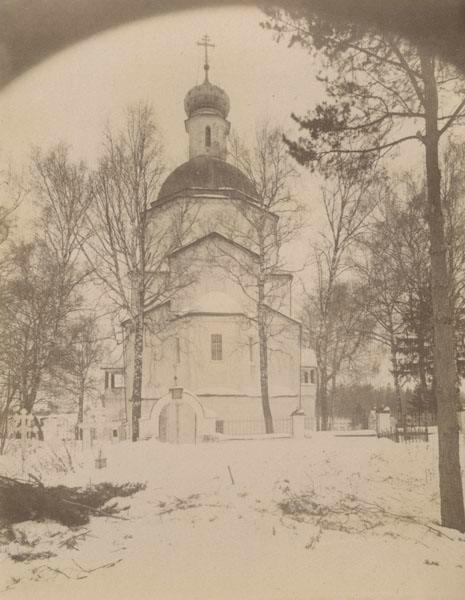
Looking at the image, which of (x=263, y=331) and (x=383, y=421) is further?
(x=263, y=331)

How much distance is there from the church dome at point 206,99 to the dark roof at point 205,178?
0.43m

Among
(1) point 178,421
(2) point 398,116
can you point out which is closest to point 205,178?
(2) point 398,116

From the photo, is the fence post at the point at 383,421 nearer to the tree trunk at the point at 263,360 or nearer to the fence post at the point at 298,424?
the fence post at the point at 298,424

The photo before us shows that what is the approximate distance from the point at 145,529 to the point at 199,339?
160 centimetres

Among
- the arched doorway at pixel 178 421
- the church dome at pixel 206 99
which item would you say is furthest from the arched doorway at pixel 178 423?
the church dome at pixel 206 99

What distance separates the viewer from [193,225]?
166 inches

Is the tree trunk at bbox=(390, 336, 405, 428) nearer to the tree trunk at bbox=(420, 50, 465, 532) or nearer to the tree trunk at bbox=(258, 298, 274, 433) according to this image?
the tree trunk at bbox=(420, 50, 465, 532)

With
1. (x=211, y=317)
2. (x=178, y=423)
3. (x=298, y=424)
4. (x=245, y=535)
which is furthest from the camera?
(x=298, y=424)

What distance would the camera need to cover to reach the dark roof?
3918 millimetres

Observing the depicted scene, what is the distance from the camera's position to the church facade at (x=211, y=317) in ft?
12.3

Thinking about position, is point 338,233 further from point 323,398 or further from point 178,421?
point 178,421

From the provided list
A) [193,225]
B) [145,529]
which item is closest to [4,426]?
[145,529]

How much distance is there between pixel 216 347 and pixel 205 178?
1.33 metres

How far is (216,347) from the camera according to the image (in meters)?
4.27
